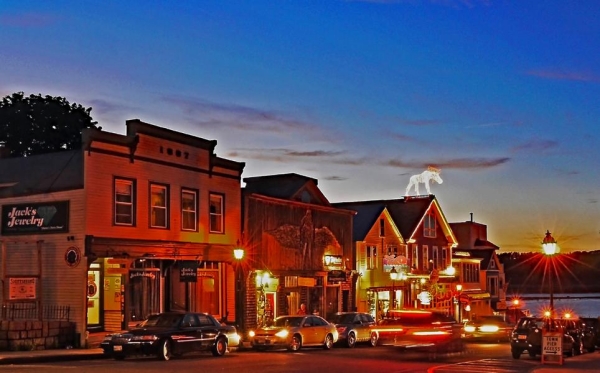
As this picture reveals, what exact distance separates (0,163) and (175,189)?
787 cm

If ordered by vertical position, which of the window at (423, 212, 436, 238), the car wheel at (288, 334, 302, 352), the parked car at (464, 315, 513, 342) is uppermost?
the window at (423, 212, 436, 238)

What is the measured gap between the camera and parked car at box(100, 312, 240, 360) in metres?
27.6

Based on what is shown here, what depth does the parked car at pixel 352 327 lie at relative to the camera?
38281mm

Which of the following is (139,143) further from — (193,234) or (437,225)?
(437,225)

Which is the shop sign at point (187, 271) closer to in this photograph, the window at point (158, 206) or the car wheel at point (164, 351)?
the window at point (158, 206)

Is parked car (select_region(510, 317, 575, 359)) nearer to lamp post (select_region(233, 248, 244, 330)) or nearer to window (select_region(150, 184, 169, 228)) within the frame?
lamp post (select_region(233, 248, 244, 330))

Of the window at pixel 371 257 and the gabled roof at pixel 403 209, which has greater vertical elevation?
the gabled roof at pixel 403 209

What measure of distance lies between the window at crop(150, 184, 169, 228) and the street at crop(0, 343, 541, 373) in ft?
29.3

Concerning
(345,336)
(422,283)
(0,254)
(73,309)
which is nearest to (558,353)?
(345,336)

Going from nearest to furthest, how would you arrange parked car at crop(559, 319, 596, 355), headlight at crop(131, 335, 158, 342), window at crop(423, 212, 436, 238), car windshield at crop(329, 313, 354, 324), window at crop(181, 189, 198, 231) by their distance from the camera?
1. headlight at crop(131, 335, 158, 342)
2. parked car at crop(559, 319, 596, 355)
3. car windshield at crop(329, 313, 354, 324)
4. window at crop(181, 189, 198, 231)
5. window at crop(423, 212, 436, 238)

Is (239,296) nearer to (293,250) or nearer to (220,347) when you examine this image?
(293,250)

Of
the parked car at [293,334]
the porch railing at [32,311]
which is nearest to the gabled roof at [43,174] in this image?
the porch railing at [32,311]

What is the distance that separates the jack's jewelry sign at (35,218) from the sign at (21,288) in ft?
7.44

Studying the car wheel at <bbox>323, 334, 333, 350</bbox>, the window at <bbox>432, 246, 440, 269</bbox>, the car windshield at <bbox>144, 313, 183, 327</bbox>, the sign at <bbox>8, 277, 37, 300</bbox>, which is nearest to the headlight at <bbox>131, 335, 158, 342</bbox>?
the car windshield at <bbox>144, 313, 183, 327</bbox>
